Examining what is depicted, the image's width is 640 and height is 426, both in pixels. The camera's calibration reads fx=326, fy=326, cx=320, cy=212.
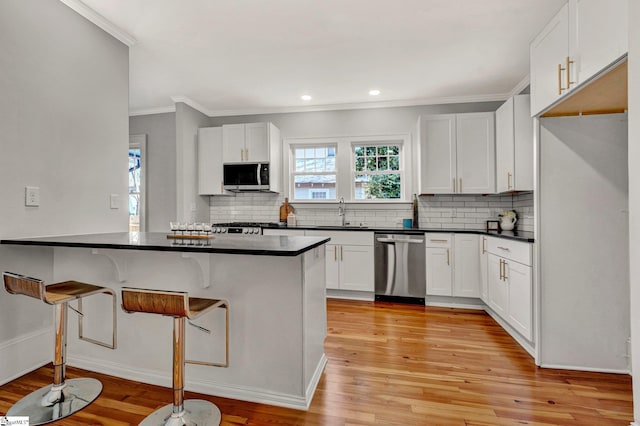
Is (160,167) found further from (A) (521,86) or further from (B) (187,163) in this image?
(A) (521,86)

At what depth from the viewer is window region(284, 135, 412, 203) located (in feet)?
15.3

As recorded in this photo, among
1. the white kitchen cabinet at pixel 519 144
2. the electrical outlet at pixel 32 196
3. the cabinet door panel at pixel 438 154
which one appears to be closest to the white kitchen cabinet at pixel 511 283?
the white kitchen cabinet at pixel 519 144

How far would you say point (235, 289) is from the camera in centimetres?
197

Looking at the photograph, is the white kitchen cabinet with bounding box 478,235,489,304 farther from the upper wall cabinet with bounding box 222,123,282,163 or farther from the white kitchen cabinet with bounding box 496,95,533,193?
the upper wall cabinet with bounding box 222,123,282,163

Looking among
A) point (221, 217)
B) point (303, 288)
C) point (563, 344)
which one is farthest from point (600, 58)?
point (221, 217)

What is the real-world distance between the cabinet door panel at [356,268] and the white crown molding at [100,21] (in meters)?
3.08

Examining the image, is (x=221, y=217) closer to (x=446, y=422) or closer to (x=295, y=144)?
(x=295, y=144)

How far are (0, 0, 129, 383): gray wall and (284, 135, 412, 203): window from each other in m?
2.54

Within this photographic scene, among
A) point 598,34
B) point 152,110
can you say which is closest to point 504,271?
point 598,34

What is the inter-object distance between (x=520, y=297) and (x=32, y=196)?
3.73m

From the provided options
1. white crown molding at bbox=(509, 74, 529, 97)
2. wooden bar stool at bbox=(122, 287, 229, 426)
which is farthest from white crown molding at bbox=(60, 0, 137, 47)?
white crown molding at bbox=(509, 74, 529, 97)

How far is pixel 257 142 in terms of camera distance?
4.59 meters

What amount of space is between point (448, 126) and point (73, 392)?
4302mm

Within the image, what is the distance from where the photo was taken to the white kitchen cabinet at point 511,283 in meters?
2.55
